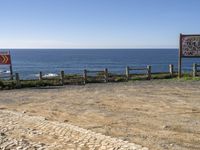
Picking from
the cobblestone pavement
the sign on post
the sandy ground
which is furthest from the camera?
the sign on post

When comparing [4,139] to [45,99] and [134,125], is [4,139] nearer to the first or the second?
[134,125]

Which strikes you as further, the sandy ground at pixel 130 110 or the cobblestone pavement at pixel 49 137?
the sandy ground at pixel 130 110

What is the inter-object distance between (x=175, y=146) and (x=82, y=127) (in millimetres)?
3380

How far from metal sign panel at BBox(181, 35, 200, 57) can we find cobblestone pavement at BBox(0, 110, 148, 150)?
17.1m

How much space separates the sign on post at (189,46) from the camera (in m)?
27.2

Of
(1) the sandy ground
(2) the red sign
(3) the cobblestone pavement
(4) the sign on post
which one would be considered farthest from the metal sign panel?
(3) the cobblestone pavement

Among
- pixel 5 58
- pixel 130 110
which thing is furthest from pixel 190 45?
pixel 130 110

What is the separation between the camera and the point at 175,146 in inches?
364

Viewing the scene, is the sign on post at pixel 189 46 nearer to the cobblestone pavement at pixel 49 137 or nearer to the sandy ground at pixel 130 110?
the sandy ground at pixel 130 110

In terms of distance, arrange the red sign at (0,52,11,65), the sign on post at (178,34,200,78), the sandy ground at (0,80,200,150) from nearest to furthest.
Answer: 1. the sandy ground at (0,80,200,150)
2. the red sign at (0,52,11,65)
3. the sign on post at (178,34,200,78)

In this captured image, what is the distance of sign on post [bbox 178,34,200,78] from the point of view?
27172 millimetres

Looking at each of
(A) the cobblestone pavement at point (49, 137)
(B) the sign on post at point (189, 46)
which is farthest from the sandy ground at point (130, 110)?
(B) the sign on post at point (189, 46)

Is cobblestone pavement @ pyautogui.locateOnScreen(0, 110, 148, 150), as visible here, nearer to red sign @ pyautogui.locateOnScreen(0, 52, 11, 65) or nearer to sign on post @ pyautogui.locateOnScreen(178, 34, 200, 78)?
red sign @ pyautogui.locateOnScreen(0, 52, 11, 65)

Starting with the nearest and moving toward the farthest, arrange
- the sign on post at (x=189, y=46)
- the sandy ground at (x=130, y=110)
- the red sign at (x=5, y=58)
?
the sandy ground at (x=130, y=110)
the red sign at (x=5, y=58)
the sign on post at (x=189, y=46)
